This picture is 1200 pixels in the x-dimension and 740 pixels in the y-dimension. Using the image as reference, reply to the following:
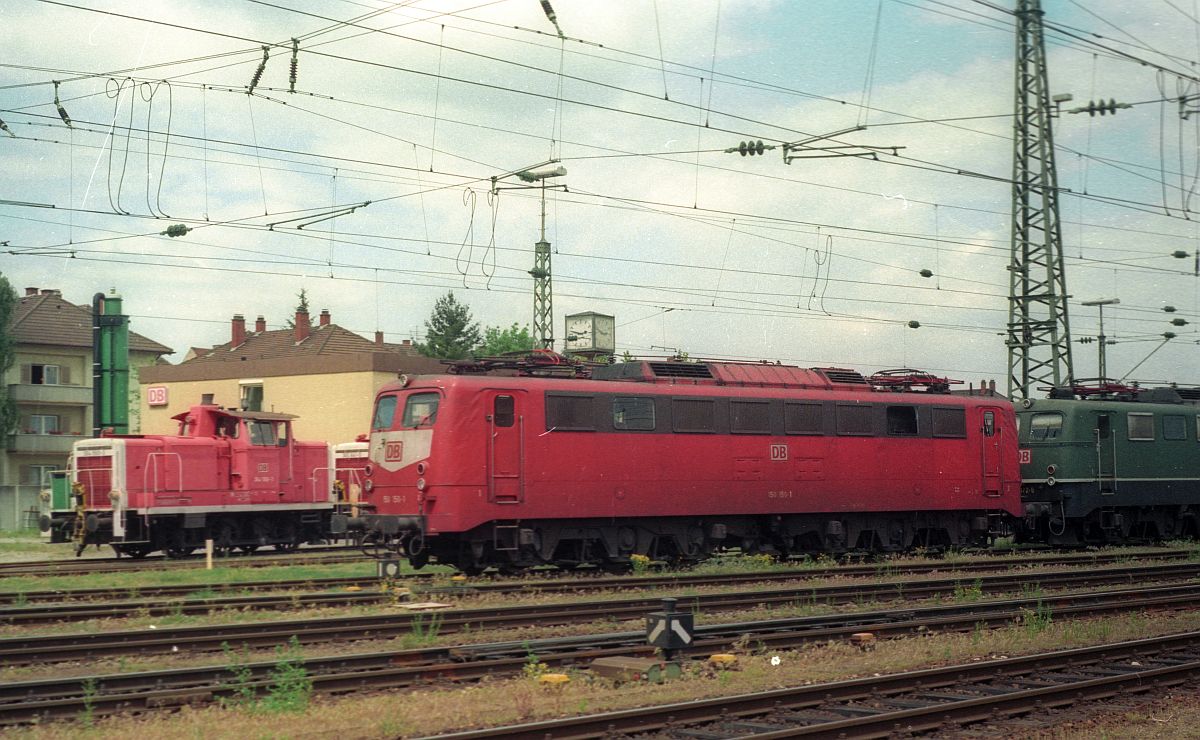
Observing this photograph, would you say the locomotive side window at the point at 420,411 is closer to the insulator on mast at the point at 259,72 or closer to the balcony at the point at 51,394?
the insulator on mast at the point at 259,72

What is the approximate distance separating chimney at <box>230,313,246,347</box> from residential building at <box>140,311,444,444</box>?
8272mm

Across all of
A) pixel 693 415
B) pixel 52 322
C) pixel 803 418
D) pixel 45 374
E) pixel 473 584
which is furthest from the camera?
pixel 52 322

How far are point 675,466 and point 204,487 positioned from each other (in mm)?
11749

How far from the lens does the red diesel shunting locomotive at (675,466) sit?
19578 mm

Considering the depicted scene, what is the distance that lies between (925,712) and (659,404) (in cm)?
1226

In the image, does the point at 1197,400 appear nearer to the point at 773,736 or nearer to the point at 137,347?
the point at 773,736

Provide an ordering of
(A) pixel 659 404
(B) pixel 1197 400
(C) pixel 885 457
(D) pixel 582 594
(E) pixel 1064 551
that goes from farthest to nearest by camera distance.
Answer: (B) pixel 1197 400 < (E) pixel 1064 551 < (C) pixel 885 457 < (A) pixel 659 404 < (D) pixel 582 594

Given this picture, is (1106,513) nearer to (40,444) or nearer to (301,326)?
(301,326)

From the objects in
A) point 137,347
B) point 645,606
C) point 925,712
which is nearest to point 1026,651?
point 925,712

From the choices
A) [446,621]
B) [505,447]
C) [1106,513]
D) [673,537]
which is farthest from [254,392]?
[446,621]

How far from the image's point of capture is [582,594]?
18188mm

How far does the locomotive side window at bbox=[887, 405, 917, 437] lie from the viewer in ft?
81.0

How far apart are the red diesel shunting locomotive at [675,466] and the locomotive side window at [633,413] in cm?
3

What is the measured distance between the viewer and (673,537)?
22.3 metres
